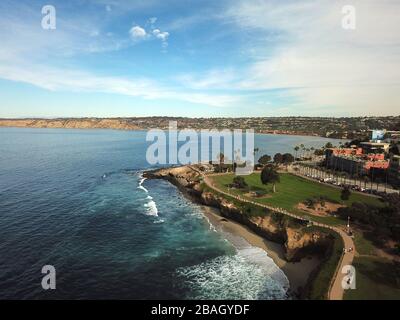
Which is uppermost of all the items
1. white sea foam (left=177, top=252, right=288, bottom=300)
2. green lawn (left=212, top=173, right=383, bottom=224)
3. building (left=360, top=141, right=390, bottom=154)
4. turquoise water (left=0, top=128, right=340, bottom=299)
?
building (left=360, top=141, right=390, bottom=154)

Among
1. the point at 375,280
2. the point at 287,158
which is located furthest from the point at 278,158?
the point at 375,280

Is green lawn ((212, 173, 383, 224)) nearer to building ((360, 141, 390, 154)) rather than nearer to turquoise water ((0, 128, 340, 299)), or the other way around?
turquoise water ((0, 128, 340, 299))

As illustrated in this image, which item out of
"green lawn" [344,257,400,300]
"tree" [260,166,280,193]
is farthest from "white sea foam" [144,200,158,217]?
"green lawn" [344,257,400,300]

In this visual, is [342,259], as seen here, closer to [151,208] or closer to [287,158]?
[151,208]

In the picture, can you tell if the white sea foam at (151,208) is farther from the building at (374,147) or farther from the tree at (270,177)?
the building at (374,147)

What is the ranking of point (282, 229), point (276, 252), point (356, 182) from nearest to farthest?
1. point (276, 252)
2. point (282, 229)
3. point (356, 182)

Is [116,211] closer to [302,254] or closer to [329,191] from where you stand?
[302,254]
